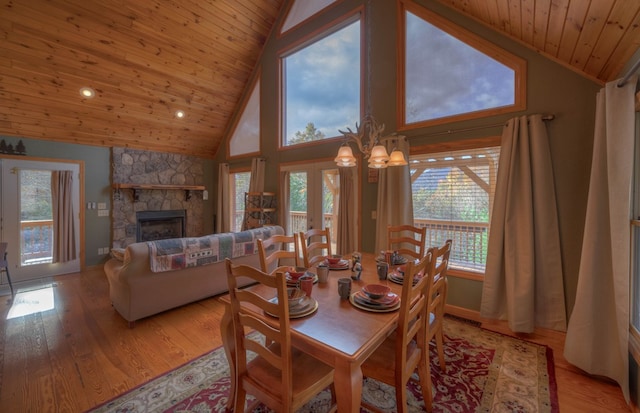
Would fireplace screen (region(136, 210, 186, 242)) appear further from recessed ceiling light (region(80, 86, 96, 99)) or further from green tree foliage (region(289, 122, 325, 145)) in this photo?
green tree foliage (region(289, 122, 325, 145))

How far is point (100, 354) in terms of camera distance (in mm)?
2334

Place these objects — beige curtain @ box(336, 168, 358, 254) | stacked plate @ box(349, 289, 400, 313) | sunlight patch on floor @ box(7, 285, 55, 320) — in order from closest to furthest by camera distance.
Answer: stacked plate @ box(349, 289, 400, 313) < sunlight patch on floor @ box(7, 285, 55, 320) < beige curtain @ box(336, 168, 358, 254)

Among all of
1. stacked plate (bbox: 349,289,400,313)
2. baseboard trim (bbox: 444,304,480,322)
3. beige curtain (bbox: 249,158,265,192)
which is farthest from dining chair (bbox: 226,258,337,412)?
beige curtain (bbox: 249,158,265,192)

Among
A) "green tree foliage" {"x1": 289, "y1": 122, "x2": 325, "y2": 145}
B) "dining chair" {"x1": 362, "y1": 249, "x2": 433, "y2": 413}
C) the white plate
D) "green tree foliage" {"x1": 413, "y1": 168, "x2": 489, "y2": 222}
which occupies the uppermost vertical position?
"green tree foliage" {"x1": 289, "y1": 122, "x2": 325, "y2": 145}

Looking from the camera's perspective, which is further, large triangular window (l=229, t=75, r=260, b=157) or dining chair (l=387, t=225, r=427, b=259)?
large triangular window (l=229, t=75, r=260, b=157)

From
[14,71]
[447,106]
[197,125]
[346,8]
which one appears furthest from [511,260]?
[14,71]

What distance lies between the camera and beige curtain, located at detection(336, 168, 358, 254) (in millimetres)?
4066

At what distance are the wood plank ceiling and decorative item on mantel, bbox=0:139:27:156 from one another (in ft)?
0.58

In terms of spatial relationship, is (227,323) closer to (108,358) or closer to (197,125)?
(108,358)

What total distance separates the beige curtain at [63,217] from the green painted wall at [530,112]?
4372 millimetres

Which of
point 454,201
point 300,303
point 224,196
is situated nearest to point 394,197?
point 454,201

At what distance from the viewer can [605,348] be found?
197 cm

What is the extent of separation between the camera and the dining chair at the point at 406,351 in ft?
4.47

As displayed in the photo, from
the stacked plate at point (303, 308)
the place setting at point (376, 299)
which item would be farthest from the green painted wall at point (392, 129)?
the stacked plate at point (303, 308)
